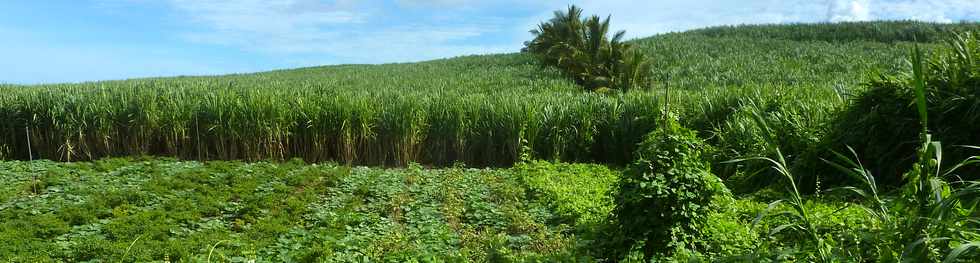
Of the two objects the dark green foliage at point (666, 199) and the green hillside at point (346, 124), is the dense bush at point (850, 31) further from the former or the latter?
the dark green foliage at point (666, 199)

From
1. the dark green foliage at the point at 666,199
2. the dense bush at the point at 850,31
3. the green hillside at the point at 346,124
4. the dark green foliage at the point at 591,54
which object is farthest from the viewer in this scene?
the dense bush at the point at 850,31

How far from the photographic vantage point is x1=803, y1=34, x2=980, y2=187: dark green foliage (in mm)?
6344

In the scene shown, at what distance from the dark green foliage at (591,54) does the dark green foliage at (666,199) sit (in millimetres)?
11167

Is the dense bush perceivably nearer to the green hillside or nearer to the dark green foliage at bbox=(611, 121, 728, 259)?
the green hillside

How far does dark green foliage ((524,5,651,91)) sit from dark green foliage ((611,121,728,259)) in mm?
11167

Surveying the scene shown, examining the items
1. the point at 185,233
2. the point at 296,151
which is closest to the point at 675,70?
the point at 296,151

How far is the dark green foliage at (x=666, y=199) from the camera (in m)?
4.35

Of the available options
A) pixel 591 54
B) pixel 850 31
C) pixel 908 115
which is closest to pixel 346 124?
Result: pixel 908 115

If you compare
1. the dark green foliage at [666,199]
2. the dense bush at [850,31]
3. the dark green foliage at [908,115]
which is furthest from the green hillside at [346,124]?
the dense bush at [850,31]

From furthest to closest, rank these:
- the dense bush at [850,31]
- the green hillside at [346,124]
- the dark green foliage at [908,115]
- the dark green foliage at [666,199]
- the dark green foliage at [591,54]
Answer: the dense bush at [850,31]
the dark green foliage at [591,54]
the green hillside at [346,124]
the dark green foliage at [908,115]
the dark green foliage at [666,199]

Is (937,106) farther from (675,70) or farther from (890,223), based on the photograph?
(675,70)

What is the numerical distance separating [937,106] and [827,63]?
2394 cm

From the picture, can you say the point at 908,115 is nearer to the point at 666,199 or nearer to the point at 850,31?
the point at 666,199

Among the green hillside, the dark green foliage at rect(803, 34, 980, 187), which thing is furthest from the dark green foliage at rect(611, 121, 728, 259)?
the green hillside
